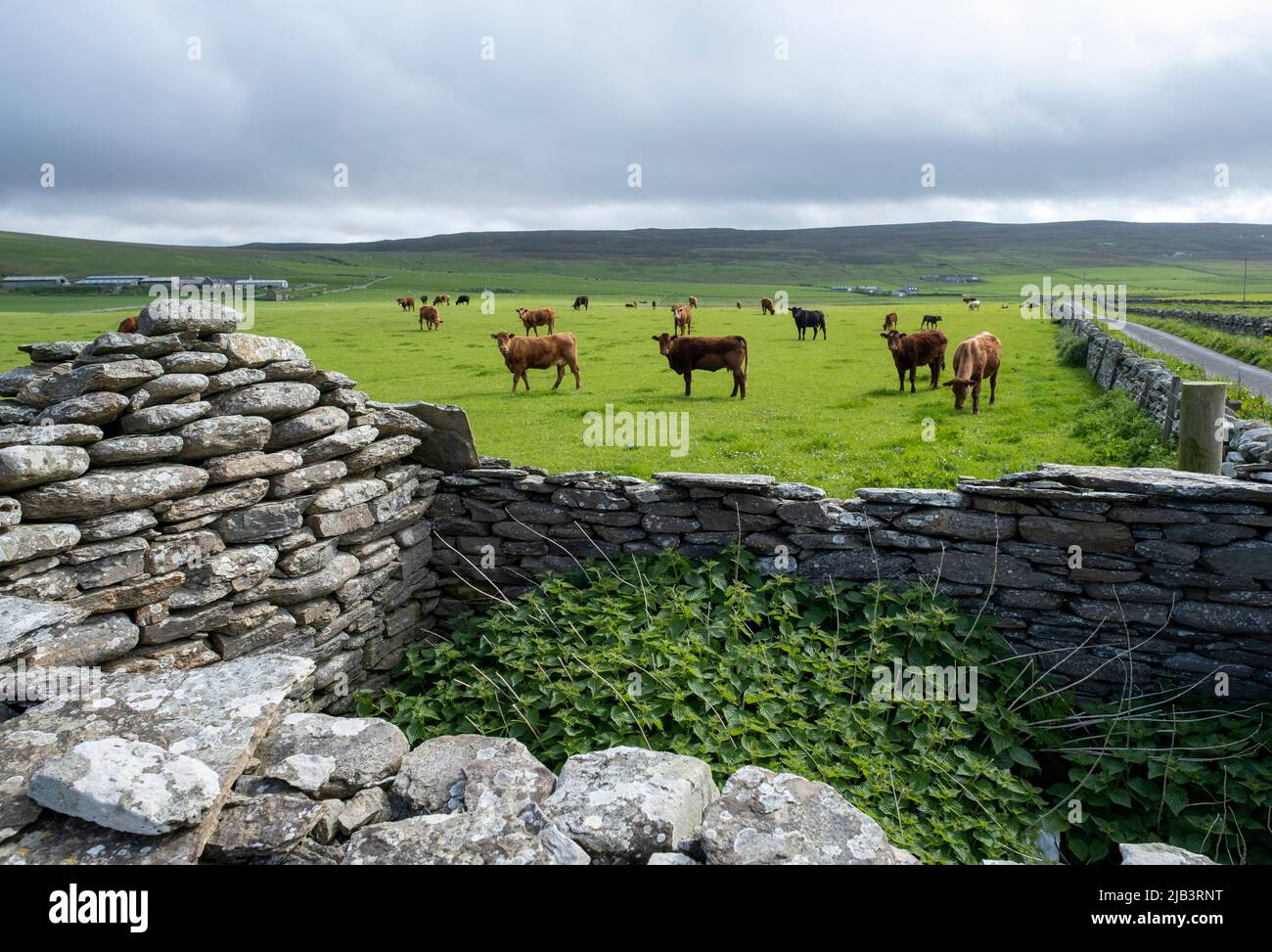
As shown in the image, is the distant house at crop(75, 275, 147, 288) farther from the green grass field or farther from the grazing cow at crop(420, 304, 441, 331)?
the grazing cow at crop(420, 304, 441, 331)

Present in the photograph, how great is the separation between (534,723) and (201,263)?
174m

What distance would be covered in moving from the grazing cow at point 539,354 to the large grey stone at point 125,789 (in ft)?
58.4

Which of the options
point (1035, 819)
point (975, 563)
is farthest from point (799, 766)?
point (975, 563)

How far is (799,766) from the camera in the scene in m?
6.07

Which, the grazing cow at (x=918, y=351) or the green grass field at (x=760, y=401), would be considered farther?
the grazing cow at (x=918, y=351)

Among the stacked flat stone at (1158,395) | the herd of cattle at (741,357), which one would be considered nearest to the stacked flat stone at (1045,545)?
the stacked flat stone at (1158,395)

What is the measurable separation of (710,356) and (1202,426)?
42.2 feet

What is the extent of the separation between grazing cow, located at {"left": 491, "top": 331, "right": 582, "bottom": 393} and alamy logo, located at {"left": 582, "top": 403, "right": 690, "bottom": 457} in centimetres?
395

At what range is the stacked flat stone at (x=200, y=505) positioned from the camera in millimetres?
5750

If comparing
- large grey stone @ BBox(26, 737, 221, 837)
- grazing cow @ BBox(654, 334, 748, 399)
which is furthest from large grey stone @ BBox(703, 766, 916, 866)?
grazing cow @ BBox(654, 334, 748, 399)

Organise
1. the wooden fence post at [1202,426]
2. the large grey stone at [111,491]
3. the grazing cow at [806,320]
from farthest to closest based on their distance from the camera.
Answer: the grazing cow at [806,320]
the wooden fence post at [1202,426]
the large grey stone at [111,491]

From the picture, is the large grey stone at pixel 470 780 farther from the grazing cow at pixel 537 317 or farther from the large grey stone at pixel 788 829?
the grazing cow at pixel 537 317
